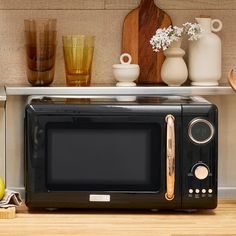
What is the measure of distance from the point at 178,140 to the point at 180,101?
14cm

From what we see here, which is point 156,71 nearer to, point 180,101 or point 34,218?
point 180,101

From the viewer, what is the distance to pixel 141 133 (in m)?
2.20

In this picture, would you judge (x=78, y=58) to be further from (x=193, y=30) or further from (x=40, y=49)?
(x=193, y=30)

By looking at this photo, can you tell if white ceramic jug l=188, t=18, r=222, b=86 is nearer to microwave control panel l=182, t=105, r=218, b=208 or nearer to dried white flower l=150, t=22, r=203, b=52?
dried white flower l=150, t=22, r=203, b=52

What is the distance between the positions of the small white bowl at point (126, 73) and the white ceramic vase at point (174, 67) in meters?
0.09

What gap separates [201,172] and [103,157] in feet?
0.90

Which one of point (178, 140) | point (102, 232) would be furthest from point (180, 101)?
point (102, 232)

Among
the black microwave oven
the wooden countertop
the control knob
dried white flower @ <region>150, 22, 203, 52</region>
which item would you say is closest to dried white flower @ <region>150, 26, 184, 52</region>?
dried white flower @ <region>150, 22, 203, 52</region>

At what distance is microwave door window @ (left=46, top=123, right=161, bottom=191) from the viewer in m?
2.20

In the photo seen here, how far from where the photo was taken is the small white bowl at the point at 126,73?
2.38 m

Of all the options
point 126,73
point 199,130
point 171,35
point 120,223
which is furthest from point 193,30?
point 120,223

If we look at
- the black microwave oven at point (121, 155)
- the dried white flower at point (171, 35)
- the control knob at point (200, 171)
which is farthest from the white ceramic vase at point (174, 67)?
the control knob at point (200, 171)

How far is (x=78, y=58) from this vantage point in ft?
7.84

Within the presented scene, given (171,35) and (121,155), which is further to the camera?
(171,35)
